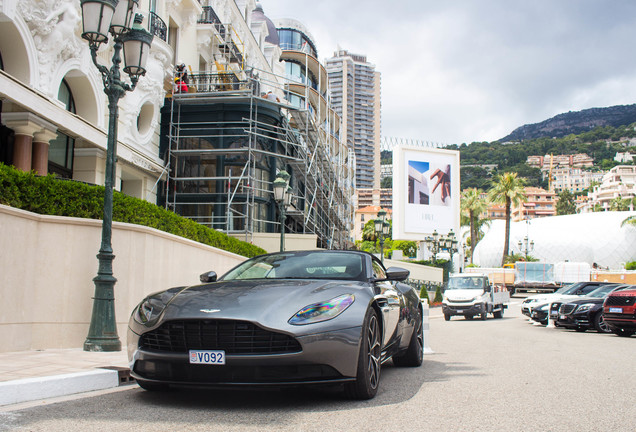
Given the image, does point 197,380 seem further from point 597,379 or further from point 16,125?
Result: point 16,125

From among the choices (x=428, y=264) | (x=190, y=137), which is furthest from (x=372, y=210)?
(x=190, y=137)

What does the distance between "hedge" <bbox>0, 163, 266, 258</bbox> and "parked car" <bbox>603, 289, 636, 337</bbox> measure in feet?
36.5

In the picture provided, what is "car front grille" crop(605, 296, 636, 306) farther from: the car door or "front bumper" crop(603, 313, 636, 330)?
the car door

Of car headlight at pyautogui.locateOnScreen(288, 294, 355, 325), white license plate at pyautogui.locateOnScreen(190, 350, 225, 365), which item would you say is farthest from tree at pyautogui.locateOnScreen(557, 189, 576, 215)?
white license plate at pyautogui.locateOnScreen(190, 350, 225, 365)

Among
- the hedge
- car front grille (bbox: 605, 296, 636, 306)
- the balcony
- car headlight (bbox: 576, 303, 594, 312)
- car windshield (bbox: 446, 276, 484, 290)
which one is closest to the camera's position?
the hedge

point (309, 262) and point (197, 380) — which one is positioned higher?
point (309, 262)

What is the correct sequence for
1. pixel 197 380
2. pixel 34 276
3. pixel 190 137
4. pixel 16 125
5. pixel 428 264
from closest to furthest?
pixel 197 380
pixel 34 276
pixel 16 125
pixel 190 137
pixel 428 264

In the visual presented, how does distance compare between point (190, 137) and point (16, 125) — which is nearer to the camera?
point (16, 125)

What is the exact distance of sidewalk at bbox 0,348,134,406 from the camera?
5086 mm

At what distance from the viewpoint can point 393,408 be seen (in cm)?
488

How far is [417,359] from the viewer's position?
8.00 metres

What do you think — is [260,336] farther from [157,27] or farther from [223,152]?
[223,152]

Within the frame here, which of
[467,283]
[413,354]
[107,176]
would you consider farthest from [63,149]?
[467,283]

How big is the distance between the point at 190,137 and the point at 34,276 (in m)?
16.1
